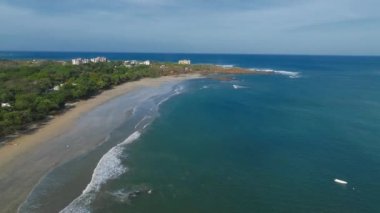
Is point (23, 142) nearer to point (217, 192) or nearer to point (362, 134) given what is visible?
point (217, 192)

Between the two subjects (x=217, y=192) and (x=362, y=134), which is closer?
(x=217, y=192)

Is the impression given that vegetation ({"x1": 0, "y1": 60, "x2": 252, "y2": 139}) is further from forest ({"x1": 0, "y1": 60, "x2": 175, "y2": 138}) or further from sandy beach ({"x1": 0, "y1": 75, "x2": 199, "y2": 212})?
sandy beach ({"x1": 0, "y1": 75, "x2": 199, "y2": 212})

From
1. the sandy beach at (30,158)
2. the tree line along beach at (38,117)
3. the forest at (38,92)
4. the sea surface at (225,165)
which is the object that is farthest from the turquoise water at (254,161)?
the forest at (38,92)

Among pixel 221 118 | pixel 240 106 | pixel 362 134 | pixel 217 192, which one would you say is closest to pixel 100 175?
pixel 217 192

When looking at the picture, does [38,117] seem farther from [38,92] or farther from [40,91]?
[40,91]

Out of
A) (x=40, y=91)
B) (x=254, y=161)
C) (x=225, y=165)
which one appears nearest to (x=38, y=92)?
(x=40, y=91)

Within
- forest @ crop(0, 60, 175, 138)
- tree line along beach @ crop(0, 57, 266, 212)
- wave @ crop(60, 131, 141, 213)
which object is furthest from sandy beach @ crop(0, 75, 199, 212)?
wave @ crop(60, 131, 141, 213)

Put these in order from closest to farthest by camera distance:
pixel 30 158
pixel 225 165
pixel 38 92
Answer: pixel 225 165 < pixel 30 158 < pixel 38 92
